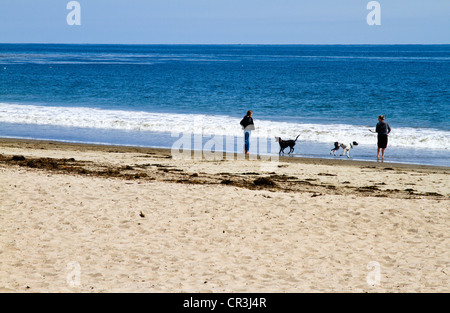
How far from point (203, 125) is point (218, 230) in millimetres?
18527

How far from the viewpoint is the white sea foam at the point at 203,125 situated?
23.7 meters

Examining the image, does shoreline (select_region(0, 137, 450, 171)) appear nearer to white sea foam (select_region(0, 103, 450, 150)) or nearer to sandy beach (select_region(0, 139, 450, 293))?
sandy beach (select_region(0, 139, 450, 293))

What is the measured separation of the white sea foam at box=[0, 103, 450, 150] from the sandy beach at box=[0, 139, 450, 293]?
27.4 ft

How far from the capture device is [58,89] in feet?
168

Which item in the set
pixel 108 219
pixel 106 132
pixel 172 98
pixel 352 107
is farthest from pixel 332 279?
pixel 172 98

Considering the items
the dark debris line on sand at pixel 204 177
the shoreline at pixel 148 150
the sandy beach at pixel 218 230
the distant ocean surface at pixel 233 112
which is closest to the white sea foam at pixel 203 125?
the distant ocean surface at pixel 233 112

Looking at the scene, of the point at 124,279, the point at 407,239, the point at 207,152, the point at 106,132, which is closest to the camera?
the point at 124,279

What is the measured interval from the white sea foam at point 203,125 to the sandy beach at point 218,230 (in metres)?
8.35

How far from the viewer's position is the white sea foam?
23.7m

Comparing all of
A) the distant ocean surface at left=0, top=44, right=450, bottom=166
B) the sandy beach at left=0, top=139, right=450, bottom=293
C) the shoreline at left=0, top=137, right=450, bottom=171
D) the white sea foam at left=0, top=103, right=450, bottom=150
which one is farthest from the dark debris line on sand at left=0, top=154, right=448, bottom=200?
the white sea foam at left=0, top=103, right=450, bottom=150

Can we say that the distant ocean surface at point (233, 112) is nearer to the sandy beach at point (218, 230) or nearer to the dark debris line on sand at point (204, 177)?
the dark debris line on sand at point (204, 177)
